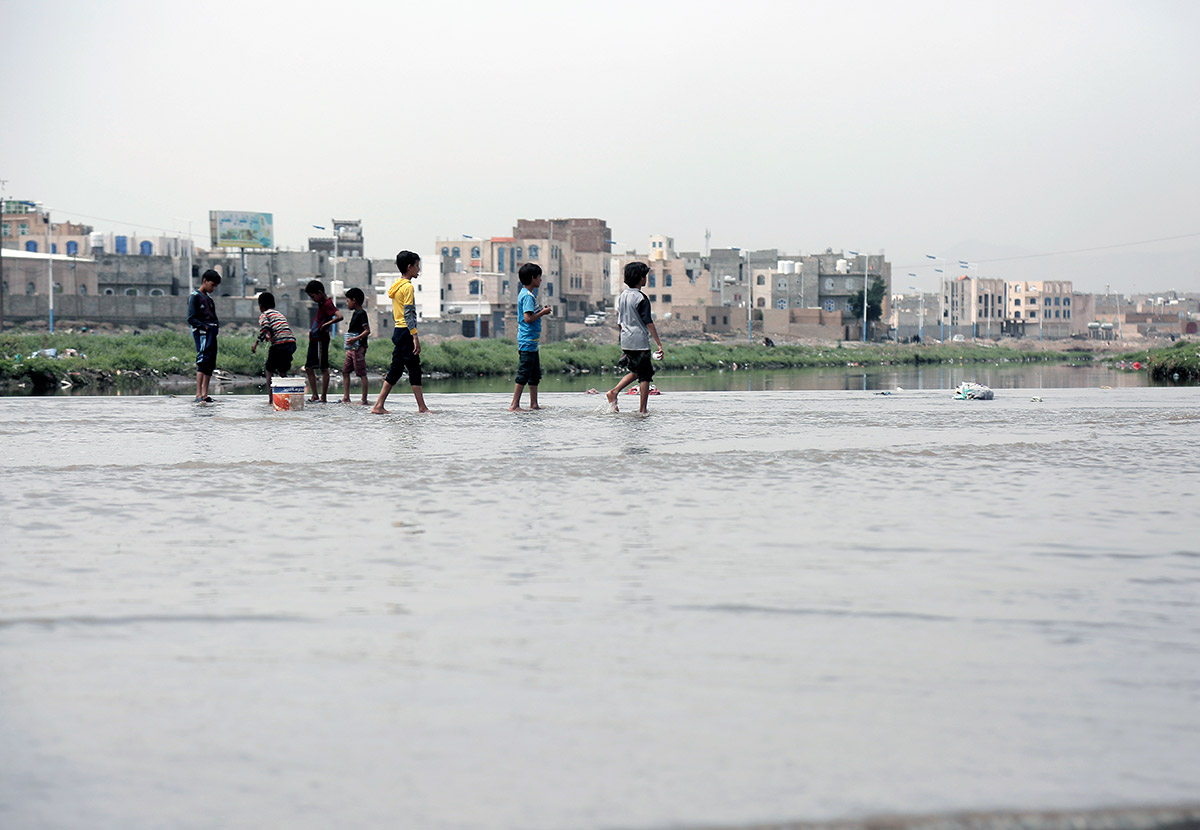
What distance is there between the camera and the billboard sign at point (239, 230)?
108 metres

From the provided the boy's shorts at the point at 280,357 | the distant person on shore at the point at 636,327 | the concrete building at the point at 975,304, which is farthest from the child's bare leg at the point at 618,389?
the concrete building at the point at 975,304

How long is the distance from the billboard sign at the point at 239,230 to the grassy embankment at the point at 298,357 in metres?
41.2

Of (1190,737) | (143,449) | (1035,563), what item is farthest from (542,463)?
(1190,737)

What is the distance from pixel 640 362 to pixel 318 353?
5429 mm

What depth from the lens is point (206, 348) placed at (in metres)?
17.3

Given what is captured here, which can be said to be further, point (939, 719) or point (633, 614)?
point (633, 614)

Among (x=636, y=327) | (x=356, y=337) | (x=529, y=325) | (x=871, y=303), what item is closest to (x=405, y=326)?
(x=529, y=325)

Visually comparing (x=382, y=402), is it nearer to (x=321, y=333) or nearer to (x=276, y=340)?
(x=276, y=340)

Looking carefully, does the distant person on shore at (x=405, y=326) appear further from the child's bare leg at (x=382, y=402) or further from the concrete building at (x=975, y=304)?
the concrete building at (x=975, y=304)

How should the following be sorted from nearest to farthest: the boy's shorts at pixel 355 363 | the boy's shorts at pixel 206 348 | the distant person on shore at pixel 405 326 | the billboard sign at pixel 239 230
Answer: the distant person on shore at pixel 405 326 → the boy's shorts at pixel 206 348 → the boy's shorts at pixel 355 363 → the billboard sign at pixel 239 230

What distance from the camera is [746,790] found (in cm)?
269

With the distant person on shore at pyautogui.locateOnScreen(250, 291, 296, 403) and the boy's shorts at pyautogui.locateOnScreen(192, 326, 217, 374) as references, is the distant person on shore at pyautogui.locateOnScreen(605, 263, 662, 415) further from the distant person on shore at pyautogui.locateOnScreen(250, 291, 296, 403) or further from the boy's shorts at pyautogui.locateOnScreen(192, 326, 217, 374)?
Result: the boy's shorts at pyautogui.locateOnScreen(192, 326, 217, 374)

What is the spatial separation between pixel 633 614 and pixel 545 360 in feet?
182

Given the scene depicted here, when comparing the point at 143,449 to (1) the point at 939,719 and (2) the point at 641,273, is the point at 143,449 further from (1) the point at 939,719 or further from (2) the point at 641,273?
(1) the point at 939,719
